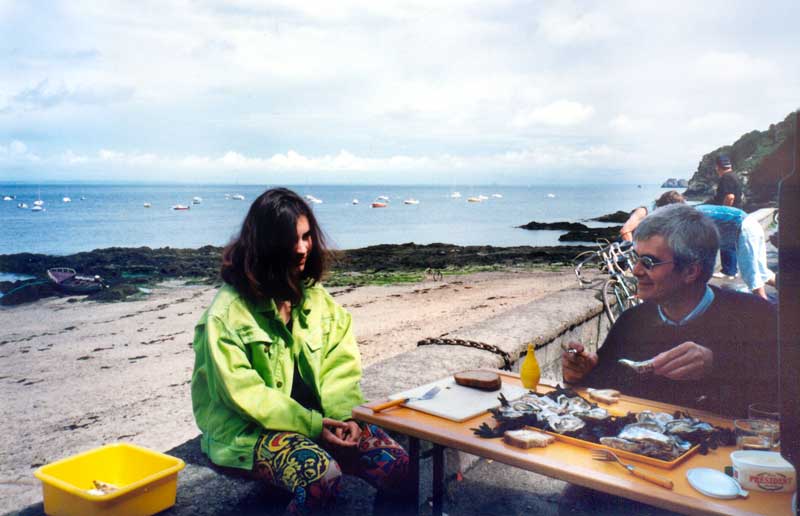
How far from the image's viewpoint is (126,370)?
11.9 meters

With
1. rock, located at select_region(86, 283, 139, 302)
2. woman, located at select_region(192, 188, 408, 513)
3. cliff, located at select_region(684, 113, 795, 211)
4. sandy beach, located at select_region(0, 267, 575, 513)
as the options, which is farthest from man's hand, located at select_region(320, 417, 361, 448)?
rock, located at select_region(86, 283, 139, 302)

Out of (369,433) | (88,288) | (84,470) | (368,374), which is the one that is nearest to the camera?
(84,470)

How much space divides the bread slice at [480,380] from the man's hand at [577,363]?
266 millimetres

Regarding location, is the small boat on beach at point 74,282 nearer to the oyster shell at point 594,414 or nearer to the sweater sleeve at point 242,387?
the sweater sleeve at point 242,387

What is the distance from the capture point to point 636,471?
1791 millimetres

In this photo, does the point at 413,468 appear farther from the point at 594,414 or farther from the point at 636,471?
the point at 636,471

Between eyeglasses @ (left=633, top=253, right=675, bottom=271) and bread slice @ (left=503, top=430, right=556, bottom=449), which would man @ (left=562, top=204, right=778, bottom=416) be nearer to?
eyeglasses @ (left=633, top=253, right=675, bottom=271)

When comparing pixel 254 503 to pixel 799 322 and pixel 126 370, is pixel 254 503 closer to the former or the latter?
pixel 799 322

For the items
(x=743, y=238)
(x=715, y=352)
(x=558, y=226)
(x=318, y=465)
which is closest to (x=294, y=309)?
(x=318, y=465)

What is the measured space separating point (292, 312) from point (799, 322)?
2.15 metres

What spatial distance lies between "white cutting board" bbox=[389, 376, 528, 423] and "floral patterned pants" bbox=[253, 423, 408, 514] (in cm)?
33

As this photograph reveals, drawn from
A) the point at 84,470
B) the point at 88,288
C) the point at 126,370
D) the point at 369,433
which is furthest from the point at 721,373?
the point at 88,288

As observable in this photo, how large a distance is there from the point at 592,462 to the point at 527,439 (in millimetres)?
187

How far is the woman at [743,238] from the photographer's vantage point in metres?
5.73
